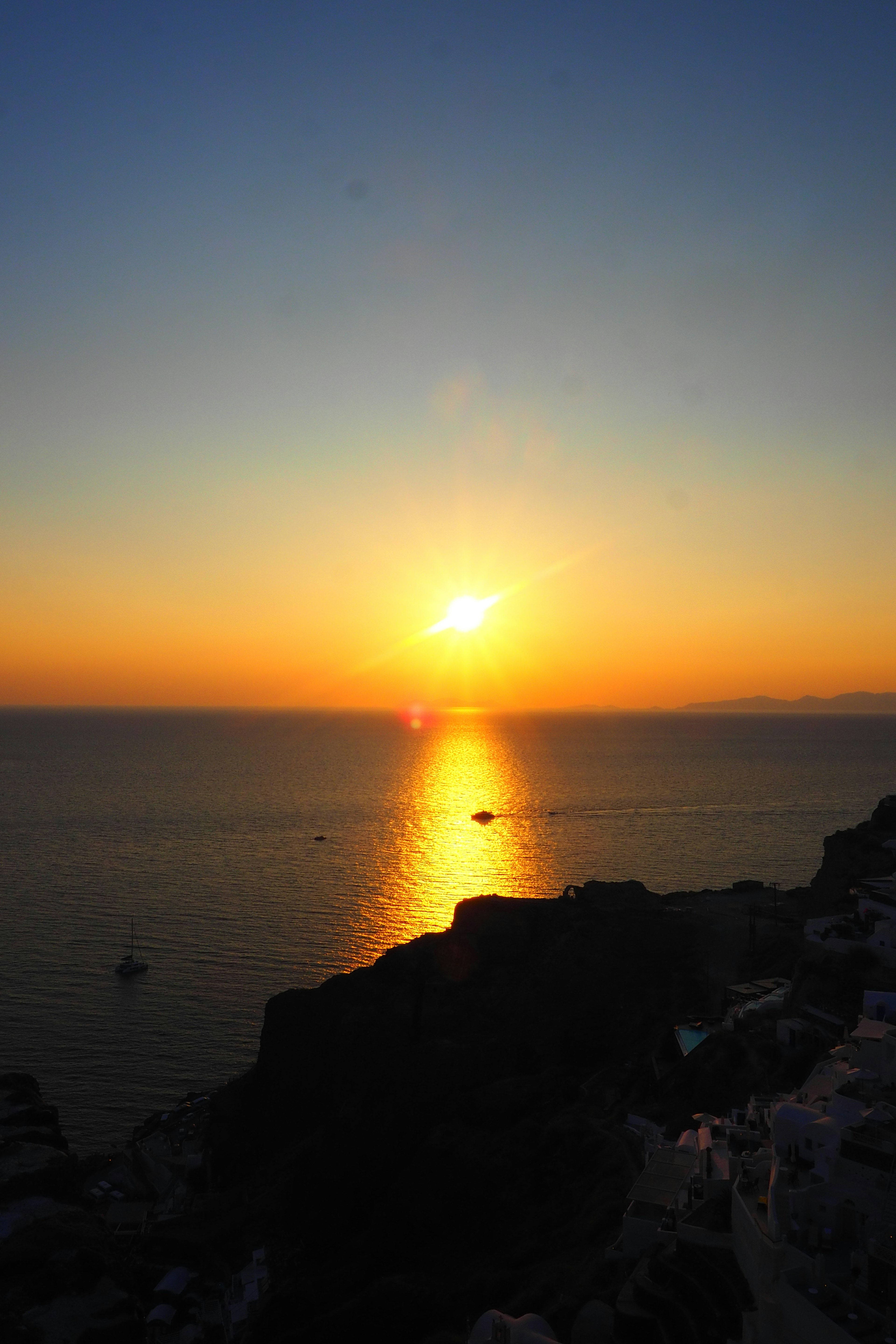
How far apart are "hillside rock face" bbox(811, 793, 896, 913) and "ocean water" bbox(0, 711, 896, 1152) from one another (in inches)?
893

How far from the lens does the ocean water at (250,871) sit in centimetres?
4550

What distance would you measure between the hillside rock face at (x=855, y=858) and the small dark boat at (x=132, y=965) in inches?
1531

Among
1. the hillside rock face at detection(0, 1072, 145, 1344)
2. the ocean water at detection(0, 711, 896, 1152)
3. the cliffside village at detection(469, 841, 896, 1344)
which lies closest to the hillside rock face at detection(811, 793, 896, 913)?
the cliffside village at detection(469, 841, 896, 1344)

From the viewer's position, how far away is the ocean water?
4550 centimetres

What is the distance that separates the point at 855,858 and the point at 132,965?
41.2 m

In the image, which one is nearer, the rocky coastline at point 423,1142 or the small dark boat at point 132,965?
the rocky coastline at point 423,1142

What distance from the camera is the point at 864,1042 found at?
76.5 feet

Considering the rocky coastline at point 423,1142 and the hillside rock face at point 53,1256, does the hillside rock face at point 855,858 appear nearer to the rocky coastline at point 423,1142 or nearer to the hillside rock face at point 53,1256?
the rocky coastline at point 423,1142

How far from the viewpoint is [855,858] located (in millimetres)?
47031

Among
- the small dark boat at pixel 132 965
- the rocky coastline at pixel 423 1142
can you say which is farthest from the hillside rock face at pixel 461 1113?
the small dark boat at pixel 132 965

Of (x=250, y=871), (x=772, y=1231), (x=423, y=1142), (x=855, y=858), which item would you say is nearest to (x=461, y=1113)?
(x=423, y=1142)

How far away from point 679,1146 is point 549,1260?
14.2 feet

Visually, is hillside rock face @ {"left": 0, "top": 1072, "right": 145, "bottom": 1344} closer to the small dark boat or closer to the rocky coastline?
the rocky coastline

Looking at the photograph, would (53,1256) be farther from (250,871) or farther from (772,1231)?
(250,871)
